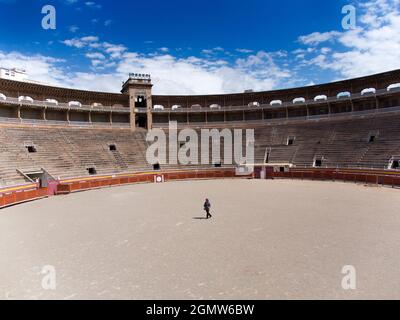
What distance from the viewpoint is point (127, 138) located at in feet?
161

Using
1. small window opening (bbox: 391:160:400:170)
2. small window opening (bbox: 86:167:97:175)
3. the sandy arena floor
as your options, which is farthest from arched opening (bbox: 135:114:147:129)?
small window opening (bbox: 391:160:400:170)

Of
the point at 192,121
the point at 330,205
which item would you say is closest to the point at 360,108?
the point at 192,121

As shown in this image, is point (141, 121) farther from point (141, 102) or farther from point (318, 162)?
point (318, 162)

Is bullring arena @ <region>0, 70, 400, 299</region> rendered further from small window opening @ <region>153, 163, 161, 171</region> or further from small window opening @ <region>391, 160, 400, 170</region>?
small window opening @ <region>153, 163, 161, 171</region>

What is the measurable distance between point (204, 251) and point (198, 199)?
12.1m

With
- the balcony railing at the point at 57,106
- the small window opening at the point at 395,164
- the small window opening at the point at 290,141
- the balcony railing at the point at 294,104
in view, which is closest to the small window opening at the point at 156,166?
the balcony railing at the point at 294,104

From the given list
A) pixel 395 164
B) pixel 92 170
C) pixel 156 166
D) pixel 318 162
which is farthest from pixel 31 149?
pixel 395 164

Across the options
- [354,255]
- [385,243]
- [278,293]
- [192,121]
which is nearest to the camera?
[278,293]

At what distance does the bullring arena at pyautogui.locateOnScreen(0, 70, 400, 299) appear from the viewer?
8.52 meters

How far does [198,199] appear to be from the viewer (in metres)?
23.0

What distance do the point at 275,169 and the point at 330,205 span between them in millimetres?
23678

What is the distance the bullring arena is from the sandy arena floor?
66 millimetres
